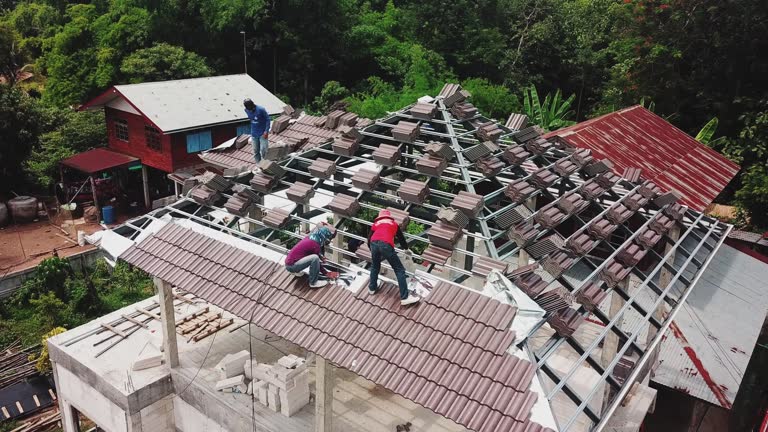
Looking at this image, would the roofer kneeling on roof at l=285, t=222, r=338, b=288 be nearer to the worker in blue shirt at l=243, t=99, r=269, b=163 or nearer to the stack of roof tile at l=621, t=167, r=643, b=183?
the worker in blue shirt at l=243, t=99, r=269, b=163

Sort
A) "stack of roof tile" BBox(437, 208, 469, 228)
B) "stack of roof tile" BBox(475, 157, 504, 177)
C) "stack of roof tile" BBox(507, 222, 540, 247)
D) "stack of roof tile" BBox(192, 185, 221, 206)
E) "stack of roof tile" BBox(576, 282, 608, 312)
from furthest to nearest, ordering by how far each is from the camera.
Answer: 1. "stack of roof tile" BBox(192, 185, 221, 206)
2. "stack of roof tile" BBox(475, 157, 504, 177)
3. "stack of roof tile" BBox(507, 222, 540, 247)
4. "stack of roof tile" BBox(437, 208, 469, 228)
5. "stack of roof tile" BBox(576, 282, 608, 312)

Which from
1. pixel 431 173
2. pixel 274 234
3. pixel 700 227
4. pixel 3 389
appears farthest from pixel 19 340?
pixel 700 227

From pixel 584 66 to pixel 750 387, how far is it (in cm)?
3117

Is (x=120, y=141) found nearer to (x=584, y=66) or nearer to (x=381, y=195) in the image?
(x=381, y=195)

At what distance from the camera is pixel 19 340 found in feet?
73.0

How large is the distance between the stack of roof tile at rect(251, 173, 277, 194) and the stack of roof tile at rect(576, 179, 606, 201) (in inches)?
279

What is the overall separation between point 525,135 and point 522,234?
4.38 metres

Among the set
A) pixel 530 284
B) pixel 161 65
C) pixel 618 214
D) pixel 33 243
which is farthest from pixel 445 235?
pixel 161 65

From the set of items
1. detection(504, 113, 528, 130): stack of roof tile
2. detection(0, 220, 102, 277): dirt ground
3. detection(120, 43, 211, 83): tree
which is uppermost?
detection(504, 113, 528, 130): stack of roof tile

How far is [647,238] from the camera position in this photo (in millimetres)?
13047

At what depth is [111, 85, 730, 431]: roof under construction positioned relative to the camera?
8.87 m

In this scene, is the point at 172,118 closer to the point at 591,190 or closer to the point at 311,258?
the point at 311,258

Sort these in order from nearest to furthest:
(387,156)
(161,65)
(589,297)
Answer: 1. (589,297)
2. (387,156)
3. (161,65)

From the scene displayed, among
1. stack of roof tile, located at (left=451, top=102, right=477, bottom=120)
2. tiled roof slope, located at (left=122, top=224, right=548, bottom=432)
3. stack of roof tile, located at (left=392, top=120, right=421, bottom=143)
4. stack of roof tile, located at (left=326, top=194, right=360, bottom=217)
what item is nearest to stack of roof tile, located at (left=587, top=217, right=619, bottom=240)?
stack of roof tile, located at (left=451, top=102, right=477, bottom=120)
